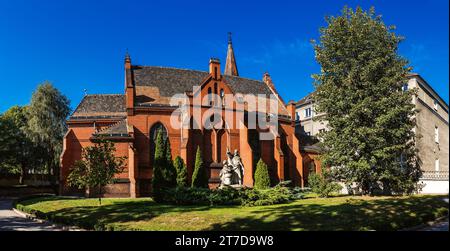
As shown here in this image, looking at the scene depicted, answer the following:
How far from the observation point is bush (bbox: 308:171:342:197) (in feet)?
96.0

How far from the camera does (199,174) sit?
117 feet

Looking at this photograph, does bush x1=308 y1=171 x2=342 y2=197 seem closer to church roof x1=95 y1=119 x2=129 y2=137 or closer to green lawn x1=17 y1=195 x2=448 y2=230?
green lawn x1=17 y1=195 x2=448 y2=230

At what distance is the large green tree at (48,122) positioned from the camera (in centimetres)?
5241

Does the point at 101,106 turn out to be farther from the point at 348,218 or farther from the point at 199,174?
the point at 348,218

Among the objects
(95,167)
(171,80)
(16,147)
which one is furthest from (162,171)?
(16,147)

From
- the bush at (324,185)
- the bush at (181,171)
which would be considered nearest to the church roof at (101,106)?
the bush at (181,171)

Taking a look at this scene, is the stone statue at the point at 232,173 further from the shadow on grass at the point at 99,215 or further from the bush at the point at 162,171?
the shadow on grass at the point at 99,215

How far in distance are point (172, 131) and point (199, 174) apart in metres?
6.26

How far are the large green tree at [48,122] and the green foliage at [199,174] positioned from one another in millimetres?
28048

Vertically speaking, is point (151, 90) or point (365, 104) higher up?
point (151, 90)

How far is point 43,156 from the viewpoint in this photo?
2164 inches
